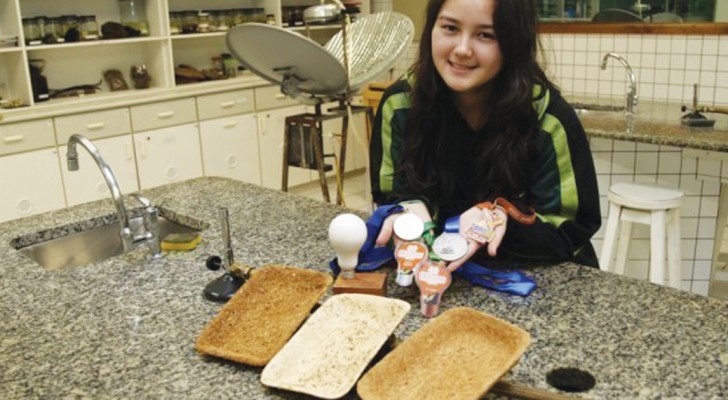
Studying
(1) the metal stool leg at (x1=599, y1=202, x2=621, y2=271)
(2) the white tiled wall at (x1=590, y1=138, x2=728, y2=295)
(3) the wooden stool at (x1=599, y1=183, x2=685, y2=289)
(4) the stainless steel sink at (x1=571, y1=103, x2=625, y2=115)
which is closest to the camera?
(3) the wooden stool at (x1=599, y1=183, x2=685, y2=289)

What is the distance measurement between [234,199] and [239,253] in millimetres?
479

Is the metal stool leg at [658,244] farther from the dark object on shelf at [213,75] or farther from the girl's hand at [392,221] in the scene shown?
the dark object on shelf at [213,75]

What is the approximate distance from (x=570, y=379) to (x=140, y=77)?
399 centimetres

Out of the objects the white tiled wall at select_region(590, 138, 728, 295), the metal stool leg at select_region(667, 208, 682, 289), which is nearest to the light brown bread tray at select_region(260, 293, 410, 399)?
the metal stool leg at select_region(667, 208, 682, 289)

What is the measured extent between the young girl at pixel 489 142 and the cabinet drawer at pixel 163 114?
280 cm

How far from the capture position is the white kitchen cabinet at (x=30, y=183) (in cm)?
359

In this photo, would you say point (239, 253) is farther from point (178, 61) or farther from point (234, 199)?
point (178, 61)

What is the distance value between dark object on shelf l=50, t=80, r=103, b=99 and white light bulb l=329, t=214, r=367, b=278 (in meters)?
3.36

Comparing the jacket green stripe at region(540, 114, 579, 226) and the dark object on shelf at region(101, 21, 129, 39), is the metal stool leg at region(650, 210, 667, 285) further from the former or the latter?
the dark object on shelf at region(101, 21, 129, 39)

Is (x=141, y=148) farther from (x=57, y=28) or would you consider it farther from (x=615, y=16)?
(x=615, y=16)

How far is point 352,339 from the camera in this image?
111 centimetres

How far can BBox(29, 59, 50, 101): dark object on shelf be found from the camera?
3.89 metres

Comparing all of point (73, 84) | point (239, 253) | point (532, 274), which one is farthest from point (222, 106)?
point (532, 274)

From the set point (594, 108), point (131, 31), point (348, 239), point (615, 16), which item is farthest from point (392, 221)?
point (131, 31)
